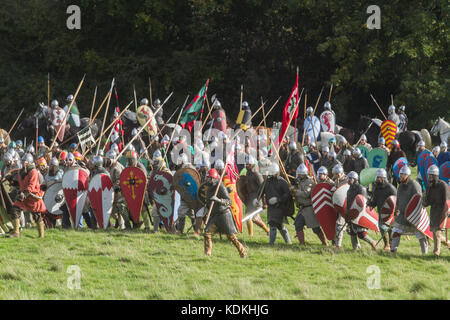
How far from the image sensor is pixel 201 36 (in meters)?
28.6

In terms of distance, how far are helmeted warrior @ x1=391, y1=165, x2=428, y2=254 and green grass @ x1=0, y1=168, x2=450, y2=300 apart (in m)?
0.21

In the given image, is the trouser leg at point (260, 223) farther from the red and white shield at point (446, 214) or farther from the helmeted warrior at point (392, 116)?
the helmeted warrior at point (392, 116)

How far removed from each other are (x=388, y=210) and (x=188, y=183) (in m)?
3.00

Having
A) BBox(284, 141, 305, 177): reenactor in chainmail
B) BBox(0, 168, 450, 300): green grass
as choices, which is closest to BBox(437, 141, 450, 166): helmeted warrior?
BBox(284, 141, 305, 177): reenactor in chainmail

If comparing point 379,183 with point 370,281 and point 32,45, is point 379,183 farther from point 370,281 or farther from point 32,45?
point 32,45

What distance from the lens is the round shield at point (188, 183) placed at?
485 inches

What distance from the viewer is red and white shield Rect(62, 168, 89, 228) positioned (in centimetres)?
1271

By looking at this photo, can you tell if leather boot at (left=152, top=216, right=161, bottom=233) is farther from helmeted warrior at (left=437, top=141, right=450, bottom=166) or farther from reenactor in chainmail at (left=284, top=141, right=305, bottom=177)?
helmeted warrior at (left=437, top=141, right=450, bottom=166)

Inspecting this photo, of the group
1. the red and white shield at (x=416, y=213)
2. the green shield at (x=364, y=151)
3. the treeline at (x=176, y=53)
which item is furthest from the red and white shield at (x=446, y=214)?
the treeline at (x=176, y=53)

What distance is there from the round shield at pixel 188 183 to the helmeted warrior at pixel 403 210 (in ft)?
9.86

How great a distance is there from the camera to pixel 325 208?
11.4 metres

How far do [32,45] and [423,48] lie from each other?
14.1m

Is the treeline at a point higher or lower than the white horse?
higher

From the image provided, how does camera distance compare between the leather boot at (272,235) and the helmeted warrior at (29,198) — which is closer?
the leather boot at (272,235)
